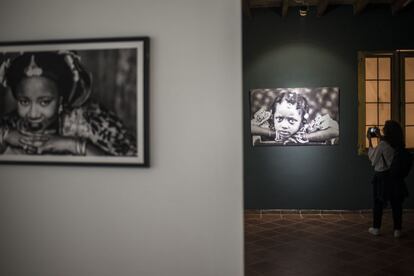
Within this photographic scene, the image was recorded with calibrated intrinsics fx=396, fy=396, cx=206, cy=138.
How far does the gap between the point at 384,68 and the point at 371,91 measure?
1.37ft

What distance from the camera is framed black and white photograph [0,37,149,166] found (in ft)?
8.55

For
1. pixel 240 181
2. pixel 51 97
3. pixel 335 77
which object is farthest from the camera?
pixel 335 77

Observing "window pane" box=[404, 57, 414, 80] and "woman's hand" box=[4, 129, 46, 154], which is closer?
"woman's hand" box=[4, 129, 46, 154]

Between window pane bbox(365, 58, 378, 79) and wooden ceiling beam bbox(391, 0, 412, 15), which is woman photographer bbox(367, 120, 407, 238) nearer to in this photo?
window pane bbox(365, 58, 378, 79)

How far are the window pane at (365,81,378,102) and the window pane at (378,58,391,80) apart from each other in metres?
0.17

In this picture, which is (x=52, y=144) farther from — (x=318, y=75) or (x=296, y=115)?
(x=318, y=75)

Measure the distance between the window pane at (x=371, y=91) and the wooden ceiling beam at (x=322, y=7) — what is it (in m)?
1.35

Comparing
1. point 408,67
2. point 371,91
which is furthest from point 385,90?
point 408,67

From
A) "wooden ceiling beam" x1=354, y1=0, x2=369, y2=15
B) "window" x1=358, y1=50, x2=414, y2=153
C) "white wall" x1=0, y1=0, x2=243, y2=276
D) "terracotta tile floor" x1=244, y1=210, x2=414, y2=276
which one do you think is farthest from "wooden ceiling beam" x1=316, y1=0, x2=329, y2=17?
"white wall" x1=0, y1=0, x2=243, y2=276

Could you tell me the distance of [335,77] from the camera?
6.48 meters

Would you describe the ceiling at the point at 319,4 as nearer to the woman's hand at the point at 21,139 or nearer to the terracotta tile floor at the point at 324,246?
the terracotta tile floor at the point at 324,246

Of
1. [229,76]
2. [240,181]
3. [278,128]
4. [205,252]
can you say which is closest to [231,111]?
[229,76]

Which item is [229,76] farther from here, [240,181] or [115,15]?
[115,15]

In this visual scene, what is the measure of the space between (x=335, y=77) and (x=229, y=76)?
4439 millimetres
